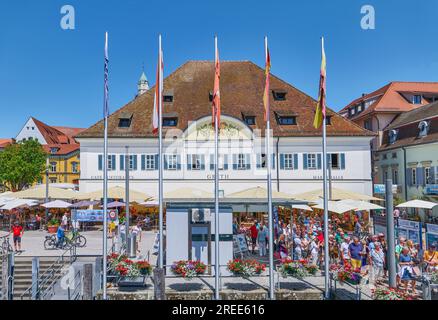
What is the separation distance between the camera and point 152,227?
98.9 ft

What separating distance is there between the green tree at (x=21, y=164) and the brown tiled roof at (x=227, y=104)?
24.8m

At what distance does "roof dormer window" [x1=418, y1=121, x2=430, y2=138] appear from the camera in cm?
3788

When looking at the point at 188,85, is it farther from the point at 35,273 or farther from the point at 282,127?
the point at 35,273

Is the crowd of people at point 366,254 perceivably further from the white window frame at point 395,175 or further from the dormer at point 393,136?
the dormer at point 393,136

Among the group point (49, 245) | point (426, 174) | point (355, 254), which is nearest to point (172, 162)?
point (49, 245)

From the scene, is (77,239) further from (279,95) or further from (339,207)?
(279,95)

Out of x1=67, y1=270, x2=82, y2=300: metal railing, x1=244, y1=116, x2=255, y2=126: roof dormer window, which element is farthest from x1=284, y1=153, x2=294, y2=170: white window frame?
x1=67, y1=270, x2=82, y2=300: metal railing

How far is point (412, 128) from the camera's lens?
40250 mm

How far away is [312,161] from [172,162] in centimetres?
1187
